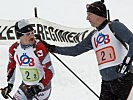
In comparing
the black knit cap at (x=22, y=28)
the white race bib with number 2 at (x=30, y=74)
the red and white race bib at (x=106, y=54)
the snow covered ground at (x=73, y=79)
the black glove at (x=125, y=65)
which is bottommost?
the snow covered ground at (x=73, y=79)

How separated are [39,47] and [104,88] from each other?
1.20m

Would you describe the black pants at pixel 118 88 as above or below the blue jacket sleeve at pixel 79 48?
below

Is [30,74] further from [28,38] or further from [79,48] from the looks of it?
[79,48]

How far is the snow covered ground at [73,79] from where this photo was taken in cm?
964

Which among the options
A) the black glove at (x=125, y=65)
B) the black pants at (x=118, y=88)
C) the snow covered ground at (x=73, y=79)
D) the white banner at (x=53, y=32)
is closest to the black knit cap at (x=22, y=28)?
the black pants at (x=118, y=88)

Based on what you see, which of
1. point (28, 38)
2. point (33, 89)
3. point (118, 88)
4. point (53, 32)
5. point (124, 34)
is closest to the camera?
point (124, 34)

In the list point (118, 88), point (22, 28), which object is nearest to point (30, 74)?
point (22, 28)

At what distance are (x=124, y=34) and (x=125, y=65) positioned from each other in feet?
1.23

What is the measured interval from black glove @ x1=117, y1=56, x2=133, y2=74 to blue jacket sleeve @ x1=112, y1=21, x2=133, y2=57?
0.06 metres

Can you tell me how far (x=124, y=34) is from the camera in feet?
15.4

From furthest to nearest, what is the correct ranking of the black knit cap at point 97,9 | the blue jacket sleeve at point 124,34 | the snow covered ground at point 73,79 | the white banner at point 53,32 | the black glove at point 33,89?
the white banner at point 53,32, the snow covered ground at point 73,79, the black glove at point 33,89, the black knit cap at point 97,9, the blue jacket sleeve at point 124,34

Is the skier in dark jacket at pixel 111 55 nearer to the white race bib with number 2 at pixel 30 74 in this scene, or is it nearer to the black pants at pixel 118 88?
the black pants at pixel 118 88

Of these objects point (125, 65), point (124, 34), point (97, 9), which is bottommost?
point (125, 65)

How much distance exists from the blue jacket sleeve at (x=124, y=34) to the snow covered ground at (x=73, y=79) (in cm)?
458
